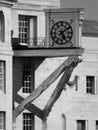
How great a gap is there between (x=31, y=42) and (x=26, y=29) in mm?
840

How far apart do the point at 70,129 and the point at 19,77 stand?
6.04 meters

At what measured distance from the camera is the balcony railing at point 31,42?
8994 centimetres

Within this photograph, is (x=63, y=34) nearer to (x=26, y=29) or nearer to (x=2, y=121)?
(x=26, y=29)

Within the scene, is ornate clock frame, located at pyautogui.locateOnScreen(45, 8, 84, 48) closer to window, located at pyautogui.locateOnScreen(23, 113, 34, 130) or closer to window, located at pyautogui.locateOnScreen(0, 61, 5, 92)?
window, located at pyautogui.locateOnScreen(0, 61, 5, 92)

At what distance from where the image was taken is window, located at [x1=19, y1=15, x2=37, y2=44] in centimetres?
9125

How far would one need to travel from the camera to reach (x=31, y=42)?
91.1m

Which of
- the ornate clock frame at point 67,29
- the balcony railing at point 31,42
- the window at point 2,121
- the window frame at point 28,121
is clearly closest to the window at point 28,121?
the window frame at point 28,121

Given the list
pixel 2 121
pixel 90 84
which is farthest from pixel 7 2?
pixel 90 84

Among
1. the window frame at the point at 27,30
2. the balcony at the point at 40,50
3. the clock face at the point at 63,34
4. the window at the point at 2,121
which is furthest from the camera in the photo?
the window frame at the point at 27,30

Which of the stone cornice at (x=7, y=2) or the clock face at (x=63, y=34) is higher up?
the stone cornice at (x=7, y=2)

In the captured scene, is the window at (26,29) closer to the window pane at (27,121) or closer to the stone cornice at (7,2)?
the stone cornice at (7,2)

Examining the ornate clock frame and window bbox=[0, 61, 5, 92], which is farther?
the ornate clock frame

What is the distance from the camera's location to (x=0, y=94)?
288 feet

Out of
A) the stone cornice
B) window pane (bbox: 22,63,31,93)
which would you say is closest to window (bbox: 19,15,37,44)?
window pane (bbox: 22,63,31,93)
